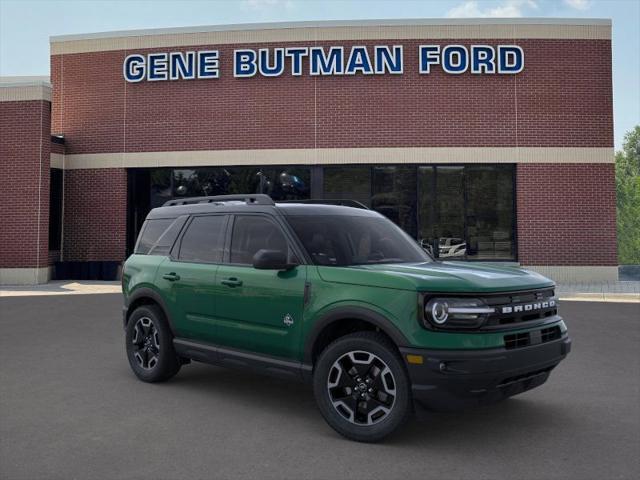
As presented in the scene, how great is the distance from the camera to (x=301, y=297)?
4.91 m

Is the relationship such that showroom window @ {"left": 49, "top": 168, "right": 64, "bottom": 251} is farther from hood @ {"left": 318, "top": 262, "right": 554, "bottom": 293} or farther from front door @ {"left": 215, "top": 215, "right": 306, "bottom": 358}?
hood @ {"left": 318, "top": 262, "right": 554, "bottom": 293}

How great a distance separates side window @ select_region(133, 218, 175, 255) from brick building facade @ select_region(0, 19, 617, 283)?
12164mm

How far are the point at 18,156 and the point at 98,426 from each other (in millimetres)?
16381

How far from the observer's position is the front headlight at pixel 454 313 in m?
4.21

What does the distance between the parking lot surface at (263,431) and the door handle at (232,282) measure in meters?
1.14

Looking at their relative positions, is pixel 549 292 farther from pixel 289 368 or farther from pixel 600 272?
pixel 600 272

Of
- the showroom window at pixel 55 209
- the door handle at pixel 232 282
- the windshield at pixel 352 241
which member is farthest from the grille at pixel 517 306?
the showroom window at pixel 55 209

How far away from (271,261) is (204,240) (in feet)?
5.04

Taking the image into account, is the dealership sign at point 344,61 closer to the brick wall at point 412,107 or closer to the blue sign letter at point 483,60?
the blue sign letter at point 483,60

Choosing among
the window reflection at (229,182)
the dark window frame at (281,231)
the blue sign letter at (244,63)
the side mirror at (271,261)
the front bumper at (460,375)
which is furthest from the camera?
the blue sign letter at (244,63)

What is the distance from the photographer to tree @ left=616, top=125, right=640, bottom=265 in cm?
8044

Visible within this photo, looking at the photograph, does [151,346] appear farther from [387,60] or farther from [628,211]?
[628,211]

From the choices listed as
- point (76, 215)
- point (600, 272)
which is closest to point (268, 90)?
point (76, 215)

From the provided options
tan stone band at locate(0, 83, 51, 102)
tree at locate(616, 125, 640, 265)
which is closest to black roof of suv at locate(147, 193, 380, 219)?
tan stone band at locate(0, 83, 51, 102)
